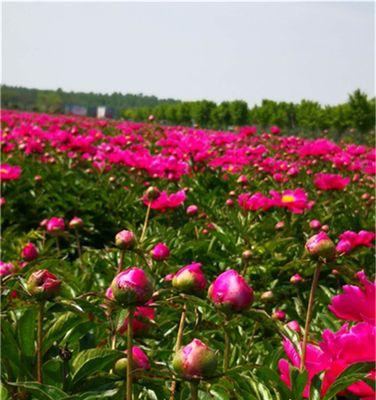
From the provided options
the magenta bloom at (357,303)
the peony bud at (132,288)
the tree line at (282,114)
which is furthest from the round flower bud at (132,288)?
the tree line at (282,114)

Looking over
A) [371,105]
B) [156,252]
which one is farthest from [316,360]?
[371,105]

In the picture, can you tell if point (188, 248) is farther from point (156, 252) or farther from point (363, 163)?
point (363, 163)

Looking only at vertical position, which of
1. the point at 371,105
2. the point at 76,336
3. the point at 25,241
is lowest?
the point at 25,241

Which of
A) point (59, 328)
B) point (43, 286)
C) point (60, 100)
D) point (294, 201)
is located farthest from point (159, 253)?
point (60, 100)

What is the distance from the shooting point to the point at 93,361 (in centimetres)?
69

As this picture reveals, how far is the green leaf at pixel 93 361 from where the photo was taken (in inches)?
→ 26.9

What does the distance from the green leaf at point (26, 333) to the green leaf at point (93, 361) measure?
0.07m

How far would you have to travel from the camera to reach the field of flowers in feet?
2.02

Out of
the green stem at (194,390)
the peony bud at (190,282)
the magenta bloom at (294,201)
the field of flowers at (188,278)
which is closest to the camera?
the green stem at (194,390)

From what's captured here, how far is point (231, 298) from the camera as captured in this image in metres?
0.65

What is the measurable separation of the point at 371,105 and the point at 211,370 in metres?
27.7

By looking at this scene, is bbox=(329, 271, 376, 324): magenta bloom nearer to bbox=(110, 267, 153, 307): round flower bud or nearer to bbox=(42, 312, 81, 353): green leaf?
bbox=(110, 267, 153, 307): round flower bud

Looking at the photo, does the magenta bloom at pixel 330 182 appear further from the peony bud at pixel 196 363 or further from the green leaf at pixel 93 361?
the peony bud at pixel 196 363

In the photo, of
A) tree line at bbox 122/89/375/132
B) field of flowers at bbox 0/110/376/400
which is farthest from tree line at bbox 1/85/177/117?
field of flowers at bbox 0/110/376/400
